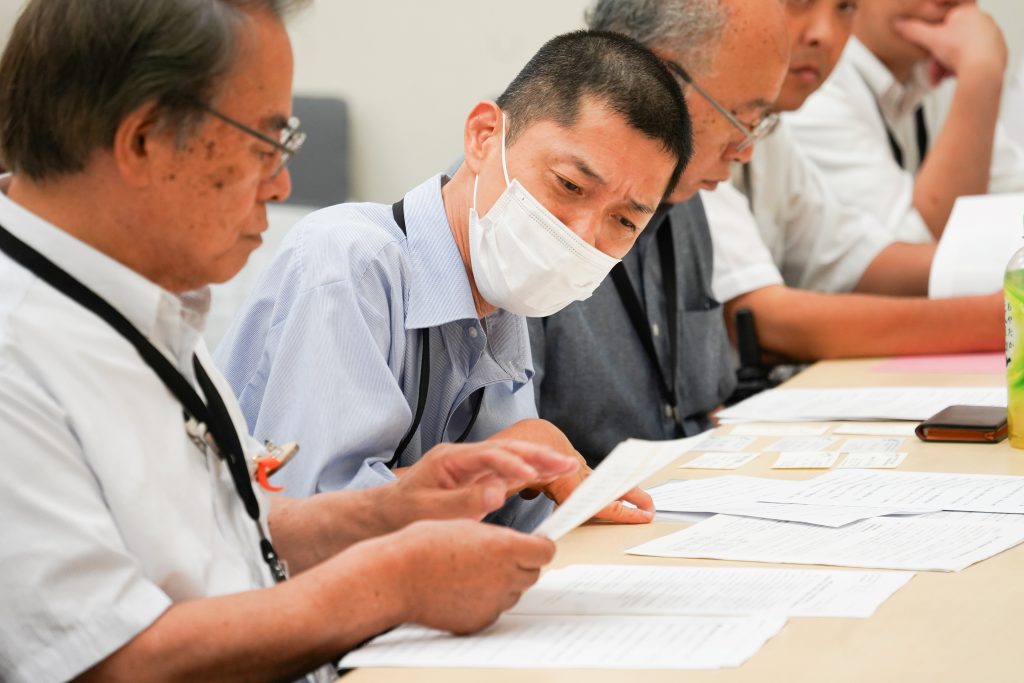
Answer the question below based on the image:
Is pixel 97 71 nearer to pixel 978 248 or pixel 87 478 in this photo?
pixel 87 478

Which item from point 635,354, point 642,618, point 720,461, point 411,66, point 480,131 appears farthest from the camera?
point 411,66

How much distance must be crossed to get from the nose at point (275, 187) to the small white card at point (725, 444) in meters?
0.91

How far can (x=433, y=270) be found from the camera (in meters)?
1.59

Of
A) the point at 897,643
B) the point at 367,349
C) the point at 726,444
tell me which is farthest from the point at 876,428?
the point at 897,643

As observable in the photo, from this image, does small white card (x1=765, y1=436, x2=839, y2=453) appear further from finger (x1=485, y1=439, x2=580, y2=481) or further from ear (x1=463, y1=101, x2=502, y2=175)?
finger (x1=485, y1=439, x2=580, y2=481)

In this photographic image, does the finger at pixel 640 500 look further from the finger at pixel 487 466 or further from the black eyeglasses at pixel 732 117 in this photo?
the black eyeglasses at pixel 732 117

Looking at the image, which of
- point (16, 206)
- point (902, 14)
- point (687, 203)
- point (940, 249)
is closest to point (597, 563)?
point (16, 206)

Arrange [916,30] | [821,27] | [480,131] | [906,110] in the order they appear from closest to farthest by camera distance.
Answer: [480,131], [821,27], [916,30], [906,110]

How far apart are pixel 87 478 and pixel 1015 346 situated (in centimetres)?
129

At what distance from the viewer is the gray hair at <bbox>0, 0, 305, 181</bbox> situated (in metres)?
0.99

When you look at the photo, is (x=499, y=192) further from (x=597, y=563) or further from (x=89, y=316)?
(x=89, y=316)

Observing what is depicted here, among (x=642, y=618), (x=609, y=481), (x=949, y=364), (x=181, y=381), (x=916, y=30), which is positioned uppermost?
(x=916, y=30)

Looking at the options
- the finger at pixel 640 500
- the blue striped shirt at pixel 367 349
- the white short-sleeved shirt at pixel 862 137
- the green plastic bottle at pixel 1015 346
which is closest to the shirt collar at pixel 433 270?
the blue striped shirt at pixel 367 349

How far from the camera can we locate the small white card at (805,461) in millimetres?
1722
